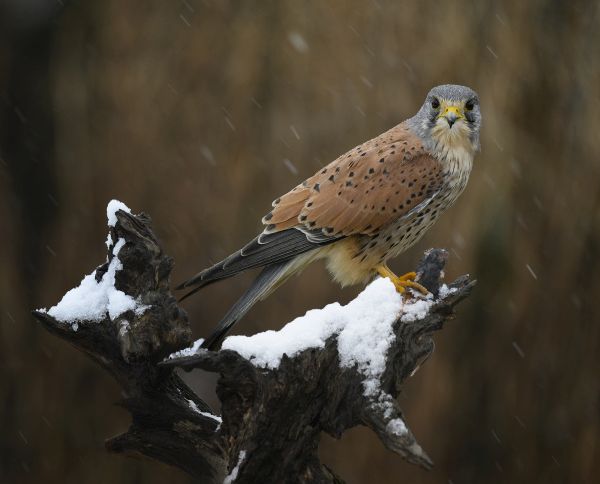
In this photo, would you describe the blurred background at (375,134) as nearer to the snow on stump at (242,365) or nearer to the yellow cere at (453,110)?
the yellow cere at (453,110)

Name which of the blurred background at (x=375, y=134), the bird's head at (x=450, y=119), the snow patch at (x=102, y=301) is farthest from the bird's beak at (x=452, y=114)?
the blurred background at (x=375, y=134)

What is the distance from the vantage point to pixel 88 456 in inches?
219

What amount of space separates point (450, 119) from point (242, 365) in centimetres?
138

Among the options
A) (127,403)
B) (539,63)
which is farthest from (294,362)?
Result: (539,63)

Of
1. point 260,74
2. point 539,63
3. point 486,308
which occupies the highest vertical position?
point 260,74

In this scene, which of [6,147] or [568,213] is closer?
[568,213]

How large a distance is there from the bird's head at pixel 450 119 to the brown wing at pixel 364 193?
0.07 m

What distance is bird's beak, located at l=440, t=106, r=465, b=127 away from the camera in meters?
3.40

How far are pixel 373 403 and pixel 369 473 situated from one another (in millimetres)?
2603

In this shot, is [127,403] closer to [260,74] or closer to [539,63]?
[260,74]

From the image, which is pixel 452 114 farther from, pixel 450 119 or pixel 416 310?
pixel 416 310

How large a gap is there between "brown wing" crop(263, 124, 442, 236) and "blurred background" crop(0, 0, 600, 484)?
145 cm

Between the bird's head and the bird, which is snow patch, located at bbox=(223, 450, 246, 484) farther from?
the bird's head

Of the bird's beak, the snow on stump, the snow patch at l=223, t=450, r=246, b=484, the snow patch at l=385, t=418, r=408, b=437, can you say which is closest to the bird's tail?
the snow on stump
